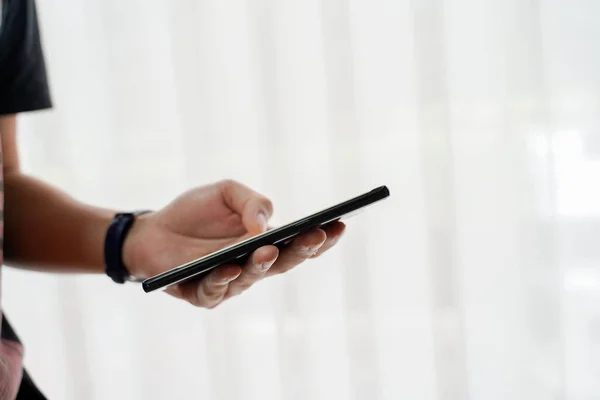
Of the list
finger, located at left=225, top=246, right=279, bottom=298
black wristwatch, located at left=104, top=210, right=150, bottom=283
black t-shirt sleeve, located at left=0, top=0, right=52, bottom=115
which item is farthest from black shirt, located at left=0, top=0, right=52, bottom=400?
finger, located at left=225, top=246, right=279, bottom=298

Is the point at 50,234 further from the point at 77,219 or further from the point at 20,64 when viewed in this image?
the point at 20,64

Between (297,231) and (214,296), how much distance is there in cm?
15

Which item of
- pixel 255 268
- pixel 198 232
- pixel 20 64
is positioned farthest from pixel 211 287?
pixel 20 64

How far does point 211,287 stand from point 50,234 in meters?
0.26

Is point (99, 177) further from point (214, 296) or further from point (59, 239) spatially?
point (214, 296)

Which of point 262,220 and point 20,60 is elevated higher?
point 20,60

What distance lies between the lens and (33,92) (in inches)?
27.9

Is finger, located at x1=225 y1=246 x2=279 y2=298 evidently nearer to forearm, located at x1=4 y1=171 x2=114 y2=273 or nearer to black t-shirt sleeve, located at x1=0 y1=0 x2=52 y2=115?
forearm, located at x1=4 y1=171 x2=114 y2=273

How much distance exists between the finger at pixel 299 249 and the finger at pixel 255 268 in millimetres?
25

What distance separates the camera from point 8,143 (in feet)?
2.45

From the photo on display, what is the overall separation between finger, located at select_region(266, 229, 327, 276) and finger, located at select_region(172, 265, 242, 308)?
5cm

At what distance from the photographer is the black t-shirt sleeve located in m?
0.67

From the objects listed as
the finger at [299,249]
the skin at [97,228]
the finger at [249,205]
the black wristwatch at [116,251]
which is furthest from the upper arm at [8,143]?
the finger at [299,249]

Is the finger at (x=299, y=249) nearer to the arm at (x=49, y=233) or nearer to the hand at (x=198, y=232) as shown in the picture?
the hand at (x=198, y=232)
